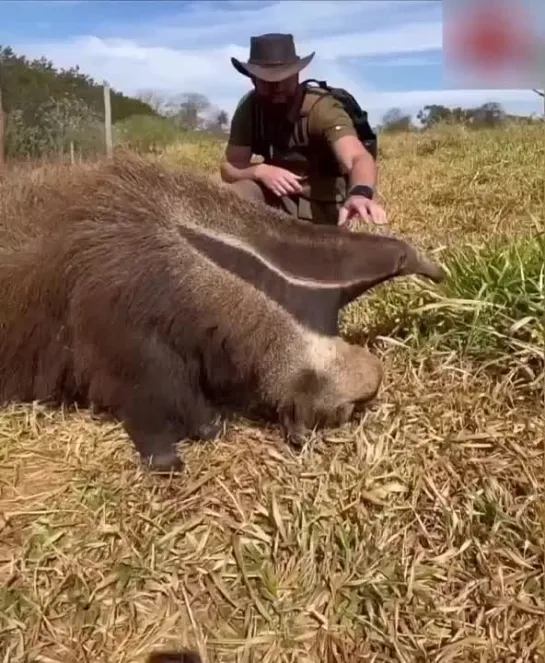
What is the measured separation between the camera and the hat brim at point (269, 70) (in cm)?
506

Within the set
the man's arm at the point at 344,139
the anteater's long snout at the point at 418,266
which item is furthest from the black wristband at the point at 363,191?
the anteater's long snout at the point at 418,266

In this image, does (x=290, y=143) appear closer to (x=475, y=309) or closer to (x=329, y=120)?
(x=329, y=120)

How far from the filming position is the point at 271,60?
5.14 meters

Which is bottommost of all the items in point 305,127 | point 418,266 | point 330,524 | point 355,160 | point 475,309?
point 330,524

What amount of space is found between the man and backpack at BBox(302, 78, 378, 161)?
6 centimetres

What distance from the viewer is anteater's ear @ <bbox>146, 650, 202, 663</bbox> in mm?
2562

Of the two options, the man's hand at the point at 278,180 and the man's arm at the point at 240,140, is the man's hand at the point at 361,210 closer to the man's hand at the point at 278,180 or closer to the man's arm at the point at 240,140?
the man's hand at the point at 278,180

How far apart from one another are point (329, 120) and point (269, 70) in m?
0.60

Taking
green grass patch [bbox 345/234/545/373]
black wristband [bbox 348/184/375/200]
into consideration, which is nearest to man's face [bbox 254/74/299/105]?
black wristband [bbox 348/184/375/200]

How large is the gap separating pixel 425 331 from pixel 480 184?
4701 millimetres

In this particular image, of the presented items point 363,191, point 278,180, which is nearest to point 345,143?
→ point 278,180

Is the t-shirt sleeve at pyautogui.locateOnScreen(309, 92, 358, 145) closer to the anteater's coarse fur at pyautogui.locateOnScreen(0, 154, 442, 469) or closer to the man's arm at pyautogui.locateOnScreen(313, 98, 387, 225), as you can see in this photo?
the man's arm at pyautogui.locateOnScreen(313, 98, 387, 225)

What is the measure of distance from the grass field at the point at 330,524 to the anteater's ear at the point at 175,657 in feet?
0.12

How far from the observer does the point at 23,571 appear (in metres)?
2.86
